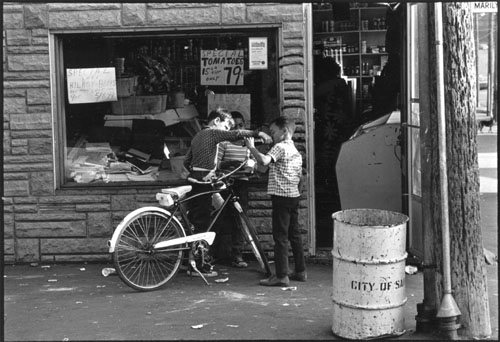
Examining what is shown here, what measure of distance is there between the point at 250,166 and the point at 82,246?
2161mm

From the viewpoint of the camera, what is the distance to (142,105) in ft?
28.1

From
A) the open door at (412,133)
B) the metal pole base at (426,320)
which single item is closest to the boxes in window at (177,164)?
the open door at (412,133)

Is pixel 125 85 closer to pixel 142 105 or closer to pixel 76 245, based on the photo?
pixel 142 105

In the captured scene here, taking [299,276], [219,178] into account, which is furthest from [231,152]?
[299,276]

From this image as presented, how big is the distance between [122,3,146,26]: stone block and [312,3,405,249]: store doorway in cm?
264

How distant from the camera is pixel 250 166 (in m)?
7.59

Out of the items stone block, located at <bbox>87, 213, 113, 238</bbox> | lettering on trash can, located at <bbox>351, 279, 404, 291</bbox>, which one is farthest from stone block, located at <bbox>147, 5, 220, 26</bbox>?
lettering on trash can, located at <bbox>351, 279, 404, 291</bbox>

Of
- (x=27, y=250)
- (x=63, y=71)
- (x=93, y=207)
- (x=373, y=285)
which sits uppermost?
(x=63, y=71)

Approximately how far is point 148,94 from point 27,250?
214cm

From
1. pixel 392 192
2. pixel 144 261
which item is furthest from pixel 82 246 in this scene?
pixel 392 192

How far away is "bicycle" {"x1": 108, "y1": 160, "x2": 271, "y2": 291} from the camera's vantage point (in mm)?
7074

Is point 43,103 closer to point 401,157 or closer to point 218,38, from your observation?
point 218,38

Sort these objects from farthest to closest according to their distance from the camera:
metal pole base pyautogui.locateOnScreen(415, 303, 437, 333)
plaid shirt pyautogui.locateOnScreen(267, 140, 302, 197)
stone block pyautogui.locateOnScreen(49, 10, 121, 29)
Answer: stone block pyautogui.locateOnScreen(49, 10, 121, 29)
plaid shirt pyautogui.locateOnScreen(267, 140, 302, 197)
metal pole base pyautogui.locateOnScreen(415, 303, 437, 333)

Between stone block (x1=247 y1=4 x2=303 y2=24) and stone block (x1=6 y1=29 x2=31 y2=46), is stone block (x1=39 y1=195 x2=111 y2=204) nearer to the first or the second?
stone block (x1=6 y1=29 x2=31 y2=46)
